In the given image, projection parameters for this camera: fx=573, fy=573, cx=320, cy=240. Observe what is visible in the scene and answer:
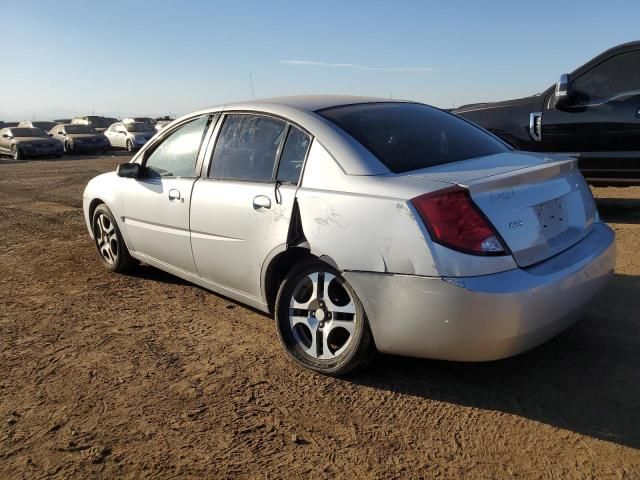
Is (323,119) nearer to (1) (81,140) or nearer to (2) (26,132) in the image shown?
(2) (26,132)

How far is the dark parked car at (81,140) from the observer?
25.5 m

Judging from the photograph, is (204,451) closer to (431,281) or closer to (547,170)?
(431,281)

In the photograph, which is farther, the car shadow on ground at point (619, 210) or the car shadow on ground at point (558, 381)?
the car shadow on ground at point (619, 210)

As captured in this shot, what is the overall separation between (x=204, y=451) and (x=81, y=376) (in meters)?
1.15

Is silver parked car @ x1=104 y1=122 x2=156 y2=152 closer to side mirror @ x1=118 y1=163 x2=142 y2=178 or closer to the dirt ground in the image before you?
side mirror @ x1=118 y1=163 x2=142 y2=178

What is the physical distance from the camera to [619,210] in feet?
24.0

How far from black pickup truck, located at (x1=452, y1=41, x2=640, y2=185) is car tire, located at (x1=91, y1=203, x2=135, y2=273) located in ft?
16.6

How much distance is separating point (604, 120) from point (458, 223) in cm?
502

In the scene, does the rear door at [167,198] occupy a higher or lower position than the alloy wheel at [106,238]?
higher

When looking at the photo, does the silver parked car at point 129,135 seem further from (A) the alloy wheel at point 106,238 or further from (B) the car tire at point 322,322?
(B) the car tire at point 322,322

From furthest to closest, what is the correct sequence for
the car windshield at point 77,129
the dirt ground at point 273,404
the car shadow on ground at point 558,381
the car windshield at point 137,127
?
the car windshield at point 137,127
the car windshield at point 77,129
the car shadow on ground at point 558,381
the dirt ground at point 273,404

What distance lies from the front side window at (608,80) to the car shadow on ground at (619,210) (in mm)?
1392

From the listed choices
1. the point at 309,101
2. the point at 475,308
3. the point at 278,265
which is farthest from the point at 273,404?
the point at 309,101

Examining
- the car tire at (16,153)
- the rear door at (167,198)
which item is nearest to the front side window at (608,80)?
the rear door at (167,198)
